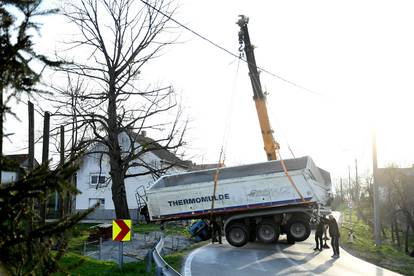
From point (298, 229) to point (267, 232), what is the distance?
1.17 meters

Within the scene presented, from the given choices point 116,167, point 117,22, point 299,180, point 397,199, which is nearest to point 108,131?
point 116,167

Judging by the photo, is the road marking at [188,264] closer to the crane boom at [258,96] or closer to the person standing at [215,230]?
the person standing at [215,230]

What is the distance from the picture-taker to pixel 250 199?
17.9 m

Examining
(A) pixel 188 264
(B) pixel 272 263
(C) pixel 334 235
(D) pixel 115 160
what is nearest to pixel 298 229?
(C) pixel 334 235

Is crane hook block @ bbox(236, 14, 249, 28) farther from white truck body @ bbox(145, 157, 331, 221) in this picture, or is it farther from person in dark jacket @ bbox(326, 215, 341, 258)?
person in dark jacket @ bbox(326, 215, 341, 258)

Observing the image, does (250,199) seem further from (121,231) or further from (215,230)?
(121,231)

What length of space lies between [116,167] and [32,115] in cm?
880

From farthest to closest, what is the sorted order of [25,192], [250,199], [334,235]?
[250,199] < [334,235] < [25,192]

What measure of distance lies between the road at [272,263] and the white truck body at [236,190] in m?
1.68

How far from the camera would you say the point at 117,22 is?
24391mm

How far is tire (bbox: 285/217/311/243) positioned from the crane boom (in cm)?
288

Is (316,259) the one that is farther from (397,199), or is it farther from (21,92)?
(397,199)

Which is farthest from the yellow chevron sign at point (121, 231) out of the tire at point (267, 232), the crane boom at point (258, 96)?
the crane boom at point (258, 96)

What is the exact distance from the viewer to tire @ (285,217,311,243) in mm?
17781
